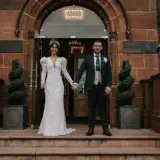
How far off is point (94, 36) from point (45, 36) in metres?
1.46

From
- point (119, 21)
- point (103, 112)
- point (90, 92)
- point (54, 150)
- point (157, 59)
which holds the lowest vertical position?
point (54, 150)

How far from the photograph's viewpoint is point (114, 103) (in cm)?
686

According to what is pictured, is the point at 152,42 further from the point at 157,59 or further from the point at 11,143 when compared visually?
the point at 11,143

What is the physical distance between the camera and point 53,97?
5.42 meters

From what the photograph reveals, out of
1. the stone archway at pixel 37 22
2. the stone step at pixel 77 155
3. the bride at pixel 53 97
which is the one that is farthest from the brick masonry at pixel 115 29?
the stone step at pixel 77 155

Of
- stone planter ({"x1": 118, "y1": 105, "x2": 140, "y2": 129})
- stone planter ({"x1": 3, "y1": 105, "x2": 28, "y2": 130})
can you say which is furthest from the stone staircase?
stone planter ({"x1": 118, "y1": 105, "x2": 140, "y2": 129})

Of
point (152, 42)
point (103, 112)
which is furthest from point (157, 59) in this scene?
point (103, 112)

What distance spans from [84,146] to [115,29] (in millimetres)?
3592

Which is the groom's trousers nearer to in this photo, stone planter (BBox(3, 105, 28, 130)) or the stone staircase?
the stone staircase

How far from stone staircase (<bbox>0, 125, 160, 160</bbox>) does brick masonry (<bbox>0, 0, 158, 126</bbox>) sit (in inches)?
71.8

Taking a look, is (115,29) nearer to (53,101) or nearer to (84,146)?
(53,101)

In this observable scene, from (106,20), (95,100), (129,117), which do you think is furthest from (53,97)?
(106,20)

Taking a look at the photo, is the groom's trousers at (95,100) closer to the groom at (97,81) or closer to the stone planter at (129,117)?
the groom at (97,81)

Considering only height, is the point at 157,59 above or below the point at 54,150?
above
